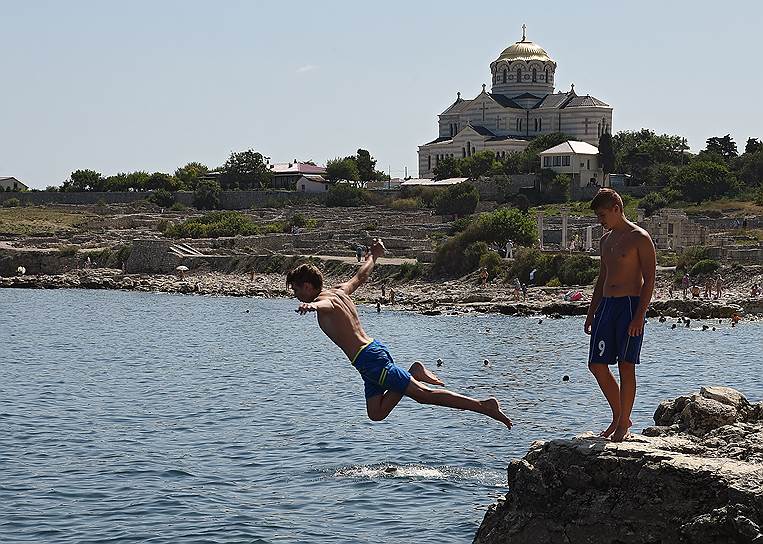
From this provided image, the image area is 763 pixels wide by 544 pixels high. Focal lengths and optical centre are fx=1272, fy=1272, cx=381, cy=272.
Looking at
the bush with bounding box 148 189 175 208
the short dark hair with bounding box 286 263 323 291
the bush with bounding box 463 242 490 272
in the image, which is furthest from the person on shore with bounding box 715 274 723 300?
the bush with bounding box 148 189 175 208

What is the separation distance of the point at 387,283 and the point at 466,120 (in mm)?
64504

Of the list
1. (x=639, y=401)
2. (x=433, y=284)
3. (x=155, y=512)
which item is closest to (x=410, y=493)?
(x=155, y=512)

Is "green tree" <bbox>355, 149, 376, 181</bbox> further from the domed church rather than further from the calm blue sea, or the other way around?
the calm blue sea

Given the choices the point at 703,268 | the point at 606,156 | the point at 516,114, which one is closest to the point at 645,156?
the point at 606,156

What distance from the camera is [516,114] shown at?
380ft

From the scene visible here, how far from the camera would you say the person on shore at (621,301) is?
9727 mm

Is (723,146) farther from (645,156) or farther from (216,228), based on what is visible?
(216,228)

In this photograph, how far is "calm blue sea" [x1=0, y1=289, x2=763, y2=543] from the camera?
1440cm

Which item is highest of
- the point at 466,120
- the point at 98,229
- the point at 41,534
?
the point at 466,120

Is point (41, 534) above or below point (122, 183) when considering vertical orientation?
below

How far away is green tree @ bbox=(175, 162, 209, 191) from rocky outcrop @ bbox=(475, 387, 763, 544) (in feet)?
339

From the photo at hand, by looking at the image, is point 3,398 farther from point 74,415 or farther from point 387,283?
point 387,283

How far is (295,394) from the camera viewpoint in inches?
1008

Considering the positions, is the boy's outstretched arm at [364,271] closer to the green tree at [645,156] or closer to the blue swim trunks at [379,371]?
the blue swim trunks at [379,371]
